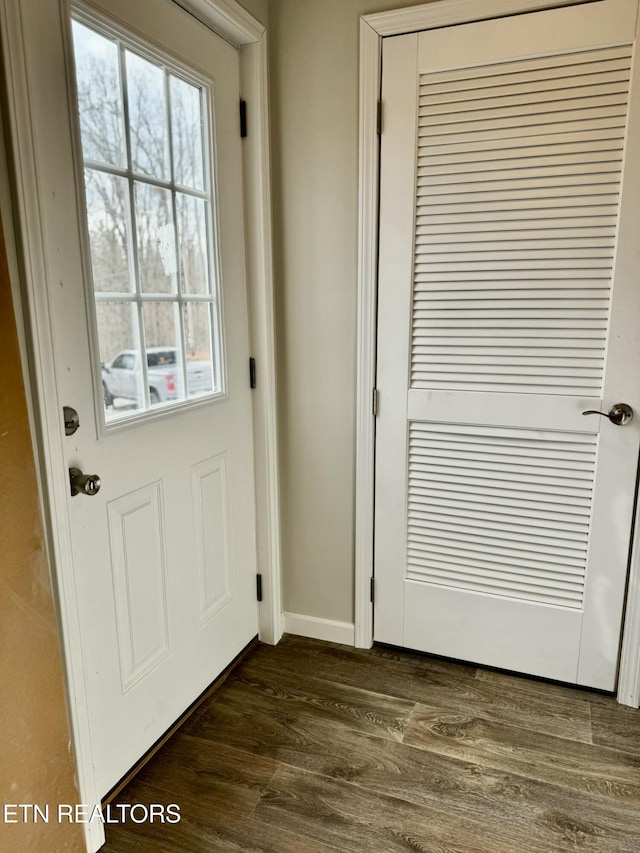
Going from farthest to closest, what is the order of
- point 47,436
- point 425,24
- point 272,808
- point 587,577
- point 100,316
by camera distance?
point 587,577 → point 425,24 → point 272,808 → point 100,316 → point 47,436

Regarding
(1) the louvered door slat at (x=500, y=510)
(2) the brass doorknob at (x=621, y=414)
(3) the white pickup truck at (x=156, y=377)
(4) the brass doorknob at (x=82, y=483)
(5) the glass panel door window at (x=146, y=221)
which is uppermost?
(5) the glass panel door window at (x=146, y=221)

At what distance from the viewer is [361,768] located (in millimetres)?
1676

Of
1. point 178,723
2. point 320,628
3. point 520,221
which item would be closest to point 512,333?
point 520,221

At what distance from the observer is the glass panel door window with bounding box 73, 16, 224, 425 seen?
139 centimetres

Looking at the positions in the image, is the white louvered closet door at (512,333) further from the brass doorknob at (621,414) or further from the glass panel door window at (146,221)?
the glass panel door window at (146,221)

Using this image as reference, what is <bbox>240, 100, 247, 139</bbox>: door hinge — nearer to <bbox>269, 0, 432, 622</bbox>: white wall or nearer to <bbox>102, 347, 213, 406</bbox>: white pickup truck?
<bbox>269, 0, 432, 622</bbox>: white wall

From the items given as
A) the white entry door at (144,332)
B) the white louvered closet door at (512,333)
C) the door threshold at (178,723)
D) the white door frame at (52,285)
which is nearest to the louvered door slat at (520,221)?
the white louvered closet door at (512,333)

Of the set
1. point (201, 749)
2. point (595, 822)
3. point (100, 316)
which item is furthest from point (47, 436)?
point (595, 822)

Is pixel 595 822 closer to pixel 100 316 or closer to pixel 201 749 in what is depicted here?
pixel 201 749

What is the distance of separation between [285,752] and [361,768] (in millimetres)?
234

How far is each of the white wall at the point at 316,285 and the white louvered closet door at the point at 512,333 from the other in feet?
0.44

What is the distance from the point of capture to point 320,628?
7.65ft

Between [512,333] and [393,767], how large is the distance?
4.52 feet

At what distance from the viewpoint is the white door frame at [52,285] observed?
113 cm
